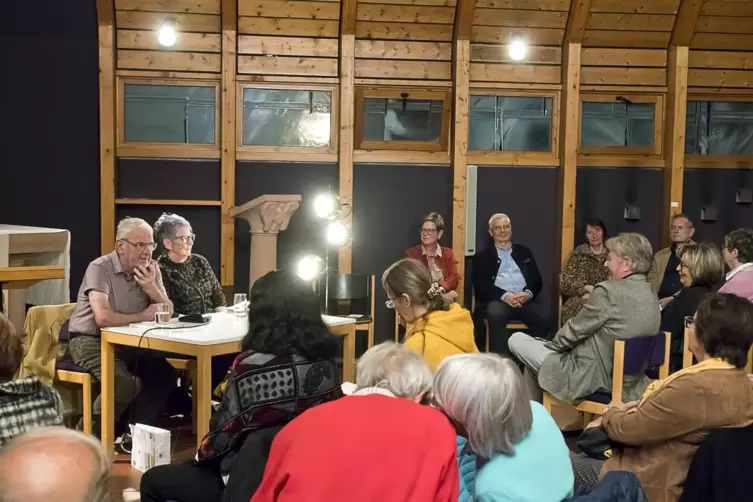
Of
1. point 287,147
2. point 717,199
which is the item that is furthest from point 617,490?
point 717,199

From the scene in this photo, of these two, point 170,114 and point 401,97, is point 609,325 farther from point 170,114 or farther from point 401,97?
point 170,114

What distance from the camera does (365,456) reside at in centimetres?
182

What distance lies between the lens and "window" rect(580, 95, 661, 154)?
301 inches

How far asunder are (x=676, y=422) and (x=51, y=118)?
5867 millimetres

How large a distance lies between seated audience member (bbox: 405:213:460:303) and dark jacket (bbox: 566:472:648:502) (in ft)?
15.9

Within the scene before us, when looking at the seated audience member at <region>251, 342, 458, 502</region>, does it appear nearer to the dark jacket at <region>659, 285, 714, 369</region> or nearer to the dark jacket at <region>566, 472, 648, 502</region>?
the dark jacket at <region>566, 472, 648, 502</region>

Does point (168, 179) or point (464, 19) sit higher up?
point (464, 19)

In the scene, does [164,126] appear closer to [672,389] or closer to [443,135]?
[443,135]

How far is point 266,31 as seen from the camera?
23.5 feet

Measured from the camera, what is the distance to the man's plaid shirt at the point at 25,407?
2.39 m

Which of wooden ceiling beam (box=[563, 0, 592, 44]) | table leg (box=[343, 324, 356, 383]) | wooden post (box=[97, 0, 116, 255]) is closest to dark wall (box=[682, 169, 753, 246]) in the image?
wooden ceiling beam (box=[563, 0, 592, 44])

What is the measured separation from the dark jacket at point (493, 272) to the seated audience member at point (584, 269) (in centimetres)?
26

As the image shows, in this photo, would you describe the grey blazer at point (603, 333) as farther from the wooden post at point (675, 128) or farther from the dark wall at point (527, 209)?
the wooden post at point (675, 128)

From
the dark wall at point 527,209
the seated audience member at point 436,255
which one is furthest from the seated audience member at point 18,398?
the dark wall at point 527,209
